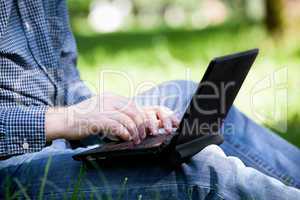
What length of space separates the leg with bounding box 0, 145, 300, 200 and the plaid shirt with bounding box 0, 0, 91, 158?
0.10 m

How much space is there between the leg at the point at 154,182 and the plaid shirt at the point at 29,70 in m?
0.10

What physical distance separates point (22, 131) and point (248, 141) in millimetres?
902

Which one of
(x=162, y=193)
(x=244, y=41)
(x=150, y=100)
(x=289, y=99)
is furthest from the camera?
(x=244, y=41)

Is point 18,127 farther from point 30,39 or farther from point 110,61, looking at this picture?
point 110,61

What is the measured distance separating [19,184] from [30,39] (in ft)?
1.58

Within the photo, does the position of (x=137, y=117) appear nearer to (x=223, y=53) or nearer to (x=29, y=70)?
(x=29, y=70)

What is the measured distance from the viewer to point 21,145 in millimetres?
2195

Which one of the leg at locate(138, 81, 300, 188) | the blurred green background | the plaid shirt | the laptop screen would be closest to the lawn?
the blurred green background

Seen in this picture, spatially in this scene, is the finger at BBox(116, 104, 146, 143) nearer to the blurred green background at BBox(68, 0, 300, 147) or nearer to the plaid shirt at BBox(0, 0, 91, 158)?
the plaid shirt at BBox(0, 0, 91, 158)

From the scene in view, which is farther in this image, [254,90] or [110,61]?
[110,61]

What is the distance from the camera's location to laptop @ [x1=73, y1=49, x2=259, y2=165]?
6.74 feet

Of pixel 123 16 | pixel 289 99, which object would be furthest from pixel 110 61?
pixel 123 16

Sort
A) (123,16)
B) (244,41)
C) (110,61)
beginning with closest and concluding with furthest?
1. (110,61)
2. (244,41)
3. (123,16)

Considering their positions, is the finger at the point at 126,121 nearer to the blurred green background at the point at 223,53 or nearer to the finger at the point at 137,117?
the finger at the point at 137,117
